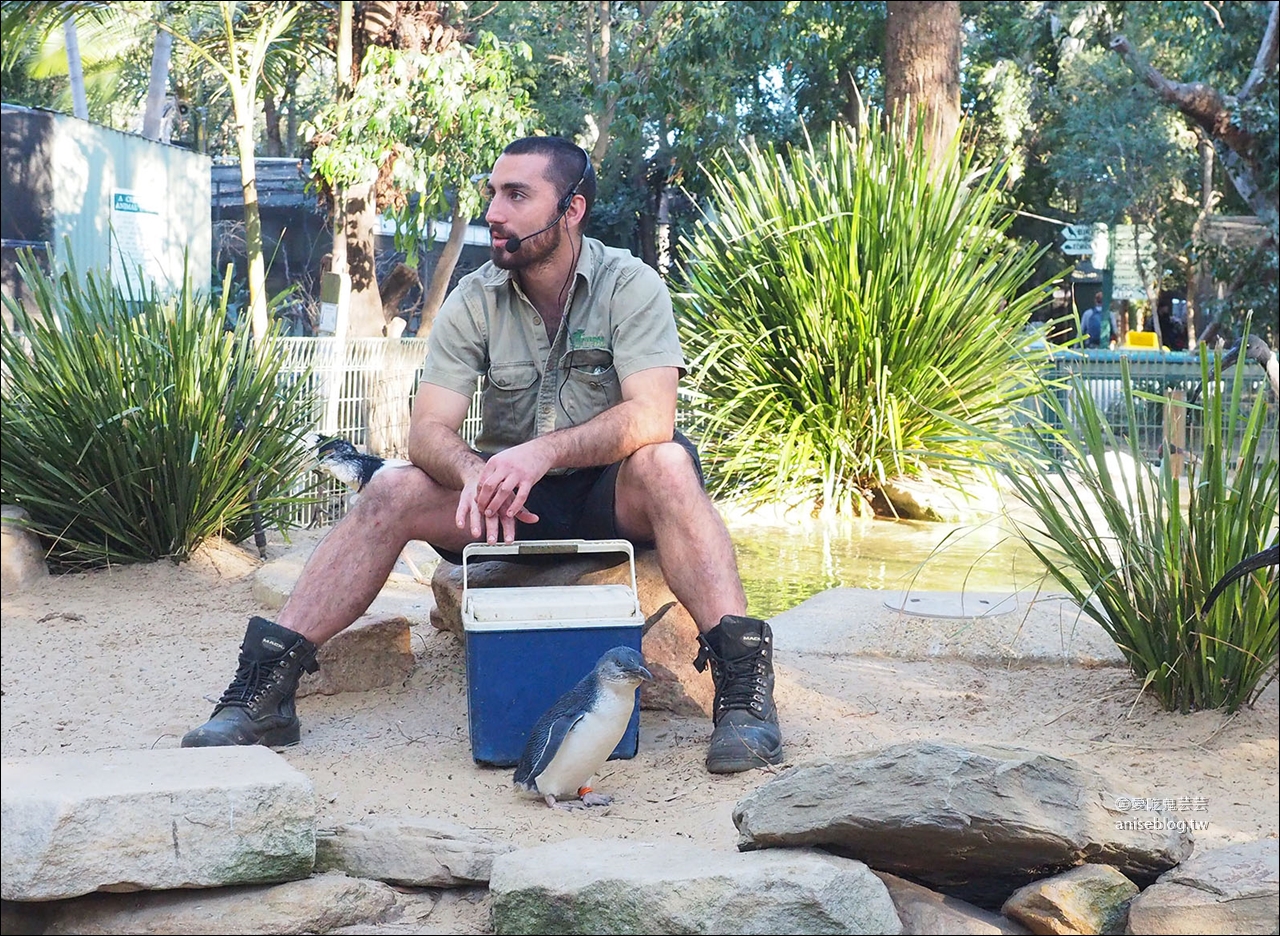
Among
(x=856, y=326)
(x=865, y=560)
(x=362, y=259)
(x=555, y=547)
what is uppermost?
(x=362, y=259)

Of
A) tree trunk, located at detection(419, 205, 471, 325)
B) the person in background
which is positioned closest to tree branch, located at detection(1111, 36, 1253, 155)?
tree trunk, located at detection(419, 205, 471, 325)

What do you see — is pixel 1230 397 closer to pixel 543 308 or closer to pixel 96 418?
pixel 543 308

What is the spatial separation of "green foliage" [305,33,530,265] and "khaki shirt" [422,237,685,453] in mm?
5645

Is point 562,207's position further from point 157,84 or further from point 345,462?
point 157,84

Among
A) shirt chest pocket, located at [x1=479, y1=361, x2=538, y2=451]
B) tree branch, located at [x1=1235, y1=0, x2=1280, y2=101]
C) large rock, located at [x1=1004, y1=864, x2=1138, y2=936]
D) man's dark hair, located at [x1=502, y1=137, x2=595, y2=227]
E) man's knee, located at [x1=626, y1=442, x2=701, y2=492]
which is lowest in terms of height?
large rock, located at [x1=1004, y1=864, x2=1138, y2=936]

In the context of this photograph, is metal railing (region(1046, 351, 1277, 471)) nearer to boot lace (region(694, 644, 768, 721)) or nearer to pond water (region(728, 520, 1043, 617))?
pond water (region(728, 520, 1043, 617))

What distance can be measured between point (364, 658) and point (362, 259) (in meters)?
7.01

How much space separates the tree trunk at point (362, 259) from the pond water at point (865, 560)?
14.8 ft

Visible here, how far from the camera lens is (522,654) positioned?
2.78 metres

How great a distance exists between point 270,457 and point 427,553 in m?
0.83

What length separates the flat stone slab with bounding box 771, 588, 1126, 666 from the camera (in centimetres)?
389

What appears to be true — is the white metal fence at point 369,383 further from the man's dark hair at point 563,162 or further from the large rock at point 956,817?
the large rock at point 956,817

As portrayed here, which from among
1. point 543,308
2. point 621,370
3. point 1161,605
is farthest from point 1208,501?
point 543,308

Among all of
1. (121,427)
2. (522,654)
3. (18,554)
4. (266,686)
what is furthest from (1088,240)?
(266,686)
